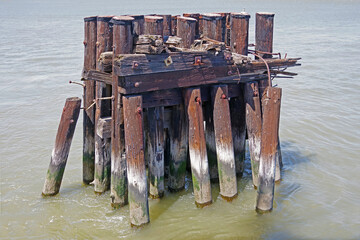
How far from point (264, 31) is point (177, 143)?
2.73 m

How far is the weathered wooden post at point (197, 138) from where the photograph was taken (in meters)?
6.89

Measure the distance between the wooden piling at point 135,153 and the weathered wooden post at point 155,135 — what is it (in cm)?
60

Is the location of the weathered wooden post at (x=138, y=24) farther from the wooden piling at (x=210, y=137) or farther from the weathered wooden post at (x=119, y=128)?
the wooden piling at (x=210, y=137)

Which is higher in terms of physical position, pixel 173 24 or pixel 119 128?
pixel 173 24

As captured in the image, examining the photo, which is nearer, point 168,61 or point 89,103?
point 168,61

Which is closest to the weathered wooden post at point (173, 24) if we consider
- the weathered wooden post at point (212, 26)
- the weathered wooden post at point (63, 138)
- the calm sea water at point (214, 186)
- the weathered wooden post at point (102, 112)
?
the weathered wooden post at point (212, 26)

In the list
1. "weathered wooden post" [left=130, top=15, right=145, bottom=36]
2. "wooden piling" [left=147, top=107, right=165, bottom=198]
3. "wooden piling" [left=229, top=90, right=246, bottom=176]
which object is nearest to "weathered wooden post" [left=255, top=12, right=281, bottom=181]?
"wooden piling" [left=229, top=90, right=246, bottom=176]

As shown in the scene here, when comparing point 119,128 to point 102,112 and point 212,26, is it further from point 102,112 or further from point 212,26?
point 212,26

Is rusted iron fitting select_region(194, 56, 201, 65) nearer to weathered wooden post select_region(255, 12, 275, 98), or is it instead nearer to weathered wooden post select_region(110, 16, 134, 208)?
weathered wooden post select_region(110, 16, 134, 208)

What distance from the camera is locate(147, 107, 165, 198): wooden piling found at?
6938 millimetres

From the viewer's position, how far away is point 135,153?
636 centimetres

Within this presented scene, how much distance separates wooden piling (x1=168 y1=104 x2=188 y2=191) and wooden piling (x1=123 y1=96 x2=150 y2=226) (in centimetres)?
102

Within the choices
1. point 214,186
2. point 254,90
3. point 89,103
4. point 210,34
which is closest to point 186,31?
point 210,34

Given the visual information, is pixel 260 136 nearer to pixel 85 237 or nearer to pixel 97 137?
pixel 97 137
